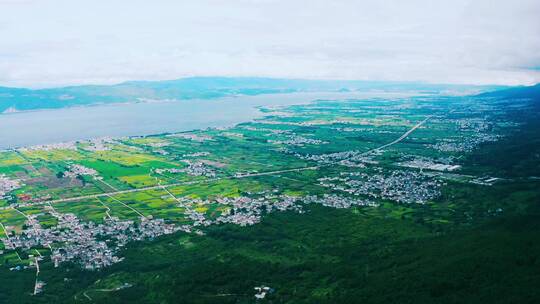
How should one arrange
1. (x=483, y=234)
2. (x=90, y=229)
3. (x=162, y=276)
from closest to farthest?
(x=162, y=276)
(x=483, y=234)
(x=90, y=229)

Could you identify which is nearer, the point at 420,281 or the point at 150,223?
the point at 420,281

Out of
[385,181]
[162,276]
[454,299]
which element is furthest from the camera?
[385,181]

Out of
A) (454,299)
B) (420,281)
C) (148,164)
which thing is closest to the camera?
(454,299)

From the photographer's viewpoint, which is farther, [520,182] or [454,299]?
[520,182]

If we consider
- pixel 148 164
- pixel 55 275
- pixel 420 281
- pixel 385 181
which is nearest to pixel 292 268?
pixel 420 281

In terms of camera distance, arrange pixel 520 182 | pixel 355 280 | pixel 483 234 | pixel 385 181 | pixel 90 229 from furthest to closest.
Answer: pixel 385 181 < pixel 520 182 < pixel 90 229 < pixel 483 234 < pixel 355 280

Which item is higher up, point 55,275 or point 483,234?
point 483,234

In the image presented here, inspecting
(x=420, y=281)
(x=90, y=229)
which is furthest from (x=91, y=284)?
(x=420, y=281)

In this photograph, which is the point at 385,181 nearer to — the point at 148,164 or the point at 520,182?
the point at 520,182

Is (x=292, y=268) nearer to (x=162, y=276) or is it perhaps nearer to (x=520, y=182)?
(x=162, y=276)
